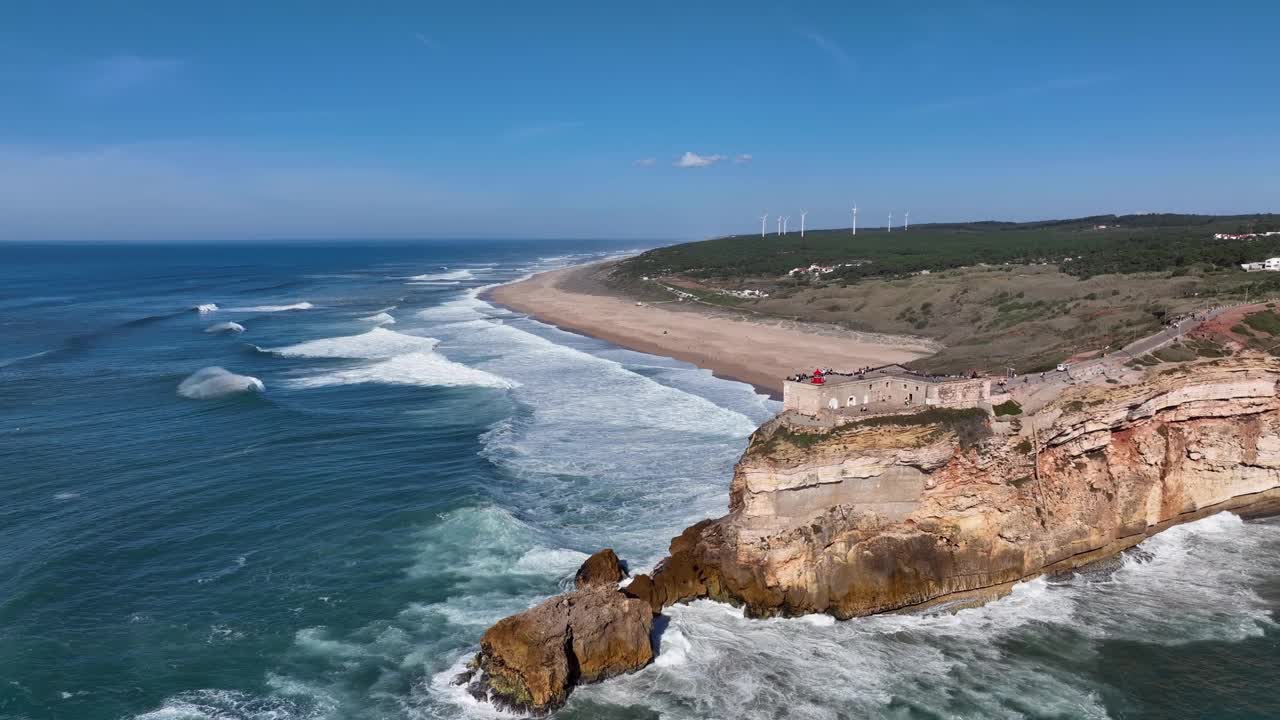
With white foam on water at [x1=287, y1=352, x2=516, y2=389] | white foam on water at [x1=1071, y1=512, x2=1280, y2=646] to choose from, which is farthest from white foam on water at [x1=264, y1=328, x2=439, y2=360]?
white foam on water at [x1=1071, y1=512, x2=1280, y2=646]

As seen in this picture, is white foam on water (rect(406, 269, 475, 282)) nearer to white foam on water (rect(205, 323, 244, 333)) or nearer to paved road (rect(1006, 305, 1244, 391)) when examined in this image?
white foam on water (rect(205, 323, 244, 333))

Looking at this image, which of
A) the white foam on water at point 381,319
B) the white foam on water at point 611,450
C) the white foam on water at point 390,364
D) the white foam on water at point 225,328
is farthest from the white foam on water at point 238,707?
the white foam on water at point 381,319

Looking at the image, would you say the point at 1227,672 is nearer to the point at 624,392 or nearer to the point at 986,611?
the point at 986,611

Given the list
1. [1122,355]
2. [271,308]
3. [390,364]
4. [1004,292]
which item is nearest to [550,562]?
[1122,355]

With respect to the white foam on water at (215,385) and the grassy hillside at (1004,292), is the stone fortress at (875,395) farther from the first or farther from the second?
the white foam on water at (215,385)

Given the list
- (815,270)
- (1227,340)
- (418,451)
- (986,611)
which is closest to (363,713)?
(986,611)

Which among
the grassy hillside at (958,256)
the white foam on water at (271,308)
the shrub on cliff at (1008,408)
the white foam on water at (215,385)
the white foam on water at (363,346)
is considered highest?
the grassy hillside at (958,256)
